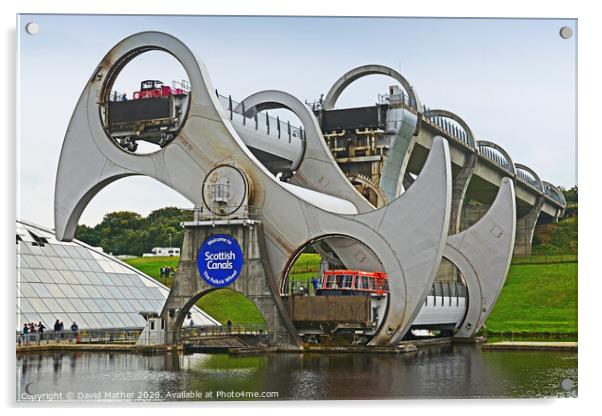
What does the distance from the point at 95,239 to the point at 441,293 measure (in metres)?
28.9

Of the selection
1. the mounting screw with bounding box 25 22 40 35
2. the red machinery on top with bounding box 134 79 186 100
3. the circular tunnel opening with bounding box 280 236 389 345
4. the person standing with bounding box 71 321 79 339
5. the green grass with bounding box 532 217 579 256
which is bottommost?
the person standing with bounding box 71 321 79 339

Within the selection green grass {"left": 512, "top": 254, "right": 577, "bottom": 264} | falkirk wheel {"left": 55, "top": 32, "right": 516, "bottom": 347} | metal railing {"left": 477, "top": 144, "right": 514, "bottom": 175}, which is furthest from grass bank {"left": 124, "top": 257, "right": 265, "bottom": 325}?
green grass {"left": 512, "top": 254, "right": 577, "bottom": 264}

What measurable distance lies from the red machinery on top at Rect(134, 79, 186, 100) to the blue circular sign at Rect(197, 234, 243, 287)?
173 inches

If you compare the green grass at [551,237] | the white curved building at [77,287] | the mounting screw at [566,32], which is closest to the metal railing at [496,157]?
the green grass at [551,237]

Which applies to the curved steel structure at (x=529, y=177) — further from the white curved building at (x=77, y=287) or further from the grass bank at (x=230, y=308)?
the white curved building at (x=77, y=287)

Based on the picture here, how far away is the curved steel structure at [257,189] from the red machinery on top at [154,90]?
794 millimetres

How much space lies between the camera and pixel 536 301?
4041 centimetres

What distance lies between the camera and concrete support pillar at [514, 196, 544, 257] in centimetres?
4794

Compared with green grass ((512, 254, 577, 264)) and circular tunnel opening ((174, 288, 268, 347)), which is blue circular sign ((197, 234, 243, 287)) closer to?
circular tunnel opening ((174, 288, 268, 347))

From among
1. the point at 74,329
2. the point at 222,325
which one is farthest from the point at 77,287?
the point at 222,325

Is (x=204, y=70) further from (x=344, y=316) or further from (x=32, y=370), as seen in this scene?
(x=32, y=370)

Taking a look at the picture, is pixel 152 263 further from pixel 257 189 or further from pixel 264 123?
pixel 257 189

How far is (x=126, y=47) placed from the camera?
2530cm

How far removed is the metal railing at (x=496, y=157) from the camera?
41.3 meters
